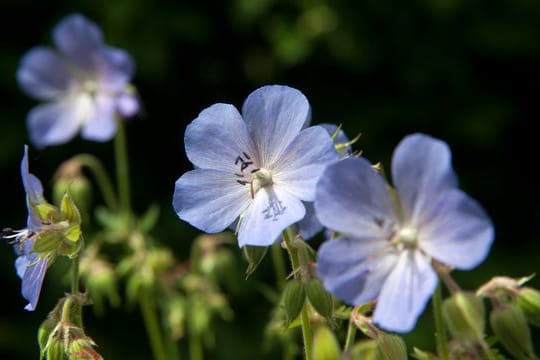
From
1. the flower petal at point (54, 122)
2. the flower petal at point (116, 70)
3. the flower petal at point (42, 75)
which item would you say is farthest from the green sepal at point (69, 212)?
the flower petal at point (42, 75)

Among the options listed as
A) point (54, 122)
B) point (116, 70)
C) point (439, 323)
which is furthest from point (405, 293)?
point (54, 122)

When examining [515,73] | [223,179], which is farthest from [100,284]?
[515,73]

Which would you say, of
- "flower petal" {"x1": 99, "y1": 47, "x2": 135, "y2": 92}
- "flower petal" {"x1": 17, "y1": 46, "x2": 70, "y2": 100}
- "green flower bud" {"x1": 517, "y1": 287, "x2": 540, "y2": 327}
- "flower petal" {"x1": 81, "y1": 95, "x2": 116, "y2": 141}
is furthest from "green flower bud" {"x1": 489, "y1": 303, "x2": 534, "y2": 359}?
"flower petal" {"x1": 17, "y1": 46, "x2": 70, "y2": 100}

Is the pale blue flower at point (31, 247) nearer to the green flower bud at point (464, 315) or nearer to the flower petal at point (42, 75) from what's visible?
the green flower bud at point (464, 315)

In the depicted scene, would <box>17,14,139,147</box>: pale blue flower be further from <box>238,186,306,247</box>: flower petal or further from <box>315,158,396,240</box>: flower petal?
<box>315,158,396,240</box>: flower petal

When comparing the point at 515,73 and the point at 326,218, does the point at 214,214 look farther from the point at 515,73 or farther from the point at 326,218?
the point at 515,73

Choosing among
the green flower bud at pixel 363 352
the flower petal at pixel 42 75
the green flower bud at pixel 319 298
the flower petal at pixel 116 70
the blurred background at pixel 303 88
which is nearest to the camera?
the green flower bud at pixel 363 352

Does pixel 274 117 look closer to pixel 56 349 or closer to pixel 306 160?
pixel 306 160
